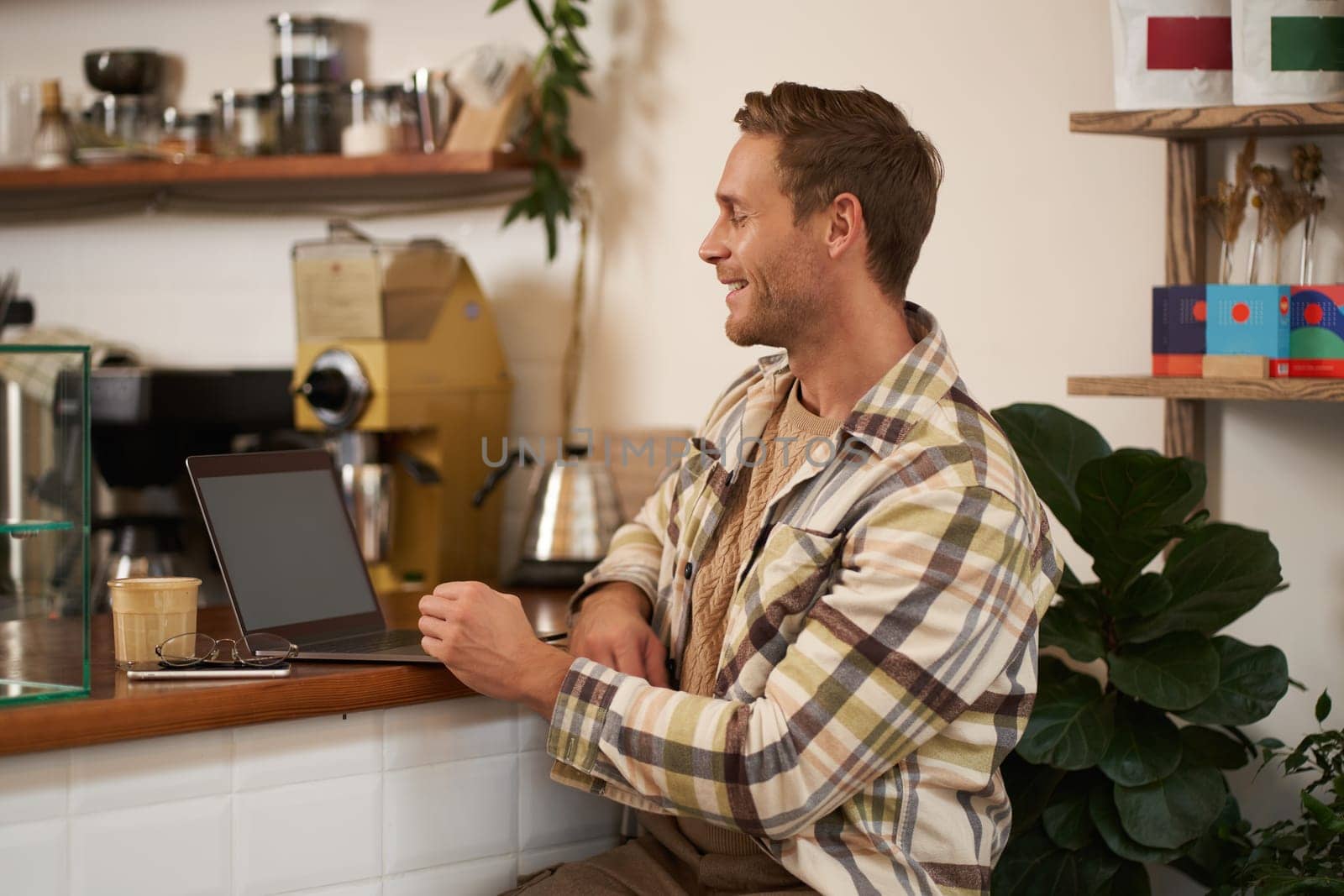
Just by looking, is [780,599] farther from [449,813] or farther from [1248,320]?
[1248,320]

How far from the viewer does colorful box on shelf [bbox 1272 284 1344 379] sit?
184cm

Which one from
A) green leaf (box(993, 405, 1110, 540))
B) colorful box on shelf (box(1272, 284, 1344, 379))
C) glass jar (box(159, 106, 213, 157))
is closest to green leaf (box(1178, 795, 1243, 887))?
green leaf (box(993, 405, 1110, 540))

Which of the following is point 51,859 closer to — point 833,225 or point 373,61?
point 833,225

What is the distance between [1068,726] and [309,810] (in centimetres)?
89

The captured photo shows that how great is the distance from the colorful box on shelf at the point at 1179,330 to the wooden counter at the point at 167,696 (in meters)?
1.01

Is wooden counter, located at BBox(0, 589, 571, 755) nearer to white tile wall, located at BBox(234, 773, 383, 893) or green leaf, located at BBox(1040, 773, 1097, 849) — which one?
white tile wall, located at BBox(234, 773, 383, 893)

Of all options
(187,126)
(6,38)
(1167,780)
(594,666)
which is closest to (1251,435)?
(1167,780)

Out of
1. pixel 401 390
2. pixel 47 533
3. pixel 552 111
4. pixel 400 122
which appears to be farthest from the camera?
pixel 400 122

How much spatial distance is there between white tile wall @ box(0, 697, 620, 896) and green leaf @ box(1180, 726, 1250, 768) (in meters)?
0.76

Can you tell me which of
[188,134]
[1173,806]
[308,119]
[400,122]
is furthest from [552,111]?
[1173,806]

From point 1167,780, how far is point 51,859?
1238 mm

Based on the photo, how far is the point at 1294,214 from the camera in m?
1.97

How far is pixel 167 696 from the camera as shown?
4.71 ft

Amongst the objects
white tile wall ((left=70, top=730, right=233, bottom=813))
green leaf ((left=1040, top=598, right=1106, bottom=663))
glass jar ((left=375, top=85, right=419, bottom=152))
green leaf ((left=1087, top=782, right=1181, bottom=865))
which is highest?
glass jar ((left=375, top=85, right=419, bottom=152))
